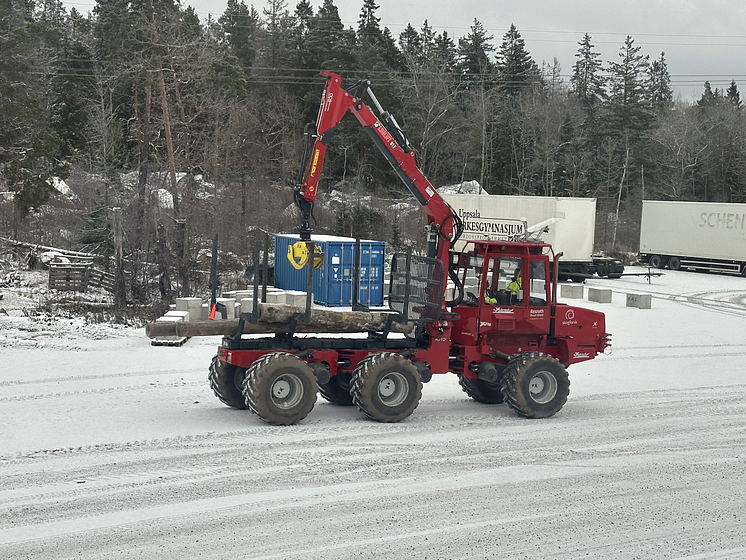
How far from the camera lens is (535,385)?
468 inches

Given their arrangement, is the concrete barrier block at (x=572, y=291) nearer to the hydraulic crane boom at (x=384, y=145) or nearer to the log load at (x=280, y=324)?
the hydraulic crane boom at (x=384, y=145)

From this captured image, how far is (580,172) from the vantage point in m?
64.1

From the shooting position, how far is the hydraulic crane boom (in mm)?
12859

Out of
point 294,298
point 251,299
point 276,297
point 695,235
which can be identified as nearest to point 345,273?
point 294,298

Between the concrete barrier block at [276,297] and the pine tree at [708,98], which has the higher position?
the pine tree at [708,98]

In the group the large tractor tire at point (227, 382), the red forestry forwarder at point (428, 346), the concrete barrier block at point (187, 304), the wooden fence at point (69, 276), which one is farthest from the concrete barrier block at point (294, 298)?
the large tractor tire at point (227, 382)

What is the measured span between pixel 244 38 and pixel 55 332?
52519 mm

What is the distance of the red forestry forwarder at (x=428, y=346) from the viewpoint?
10875 mm

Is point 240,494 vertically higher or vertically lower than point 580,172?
lower

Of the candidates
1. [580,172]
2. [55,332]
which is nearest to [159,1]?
[55,332]

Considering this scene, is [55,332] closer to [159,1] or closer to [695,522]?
[695,522]

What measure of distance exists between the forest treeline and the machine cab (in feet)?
49.6

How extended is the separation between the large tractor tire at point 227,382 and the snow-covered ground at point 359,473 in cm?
22

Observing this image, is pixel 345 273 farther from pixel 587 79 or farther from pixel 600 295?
pixel 587 79
